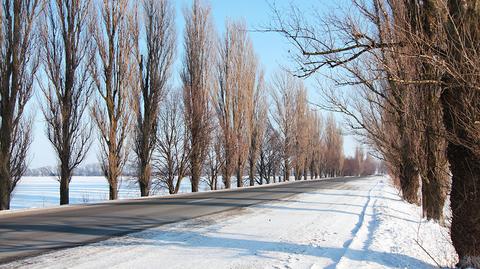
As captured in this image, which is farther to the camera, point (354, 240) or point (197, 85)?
point (197, 85)

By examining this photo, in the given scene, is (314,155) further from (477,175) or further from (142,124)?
(477,175)

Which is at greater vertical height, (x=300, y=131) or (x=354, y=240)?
(x=300, y=131)

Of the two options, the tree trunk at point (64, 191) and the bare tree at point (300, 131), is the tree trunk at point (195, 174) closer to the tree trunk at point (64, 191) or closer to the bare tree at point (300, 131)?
the tree trunk at point (64, 191)

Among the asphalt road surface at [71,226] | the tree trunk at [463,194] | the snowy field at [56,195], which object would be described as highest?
the tree trunk at [463,194]

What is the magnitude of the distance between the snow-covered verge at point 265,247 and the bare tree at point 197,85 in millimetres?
17925

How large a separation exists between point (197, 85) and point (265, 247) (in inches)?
922

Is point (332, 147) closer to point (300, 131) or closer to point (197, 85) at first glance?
point (300, 131)

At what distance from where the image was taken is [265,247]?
8000mm

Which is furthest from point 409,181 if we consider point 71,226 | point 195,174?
point 195,174

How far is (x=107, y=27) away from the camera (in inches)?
898

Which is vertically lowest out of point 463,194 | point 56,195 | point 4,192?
point 56,195

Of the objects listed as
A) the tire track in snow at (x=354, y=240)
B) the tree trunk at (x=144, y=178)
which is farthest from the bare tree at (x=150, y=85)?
the tire track in snow at (x=354, y=240)

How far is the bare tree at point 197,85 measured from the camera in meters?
30.1

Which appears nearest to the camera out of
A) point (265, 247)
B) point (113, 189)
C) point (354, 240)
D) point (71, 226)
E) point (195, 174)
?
point (265, 247)
